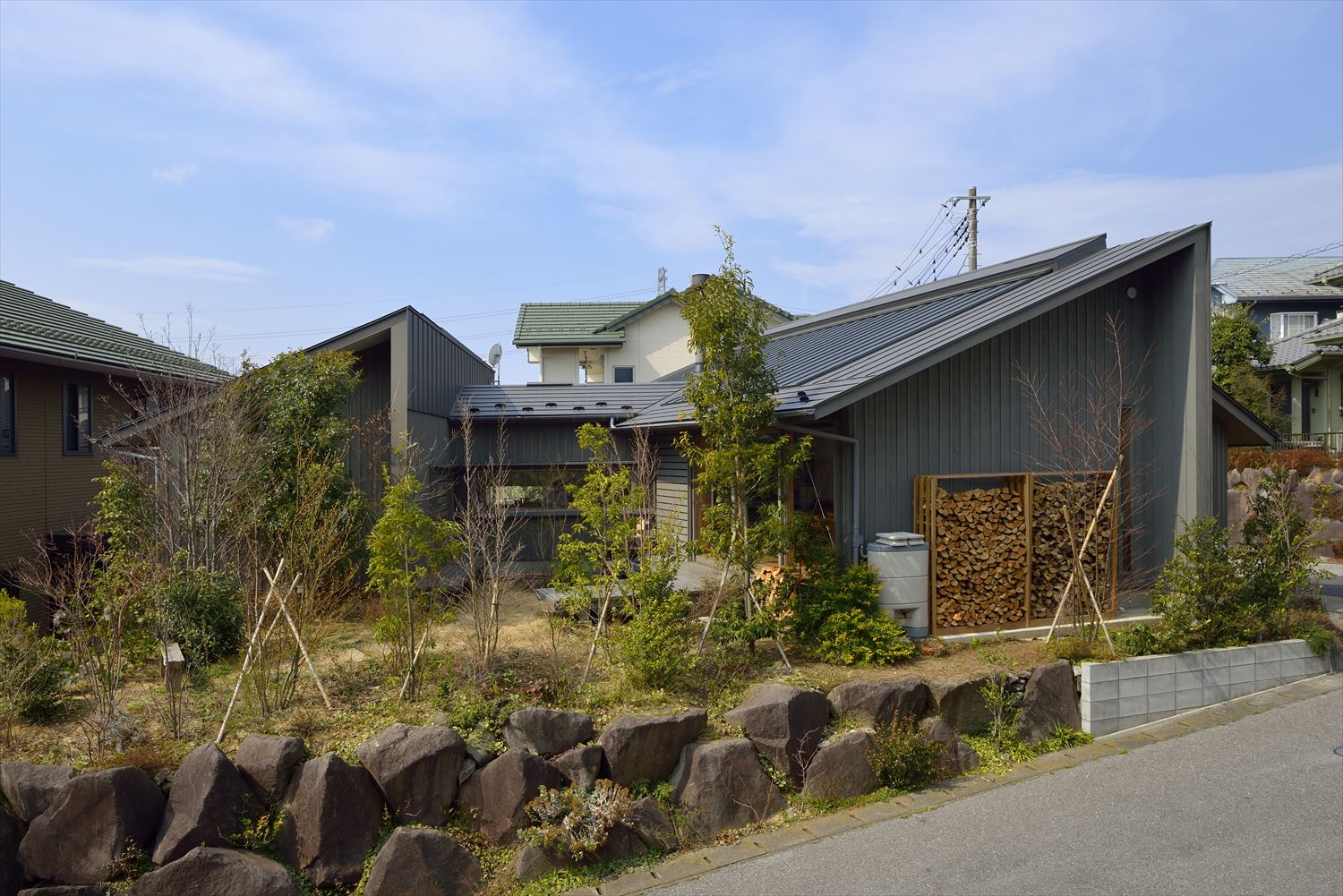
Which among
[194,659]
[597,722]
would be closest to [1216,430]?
[597,722]

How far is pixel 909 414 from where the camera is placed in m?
9.03

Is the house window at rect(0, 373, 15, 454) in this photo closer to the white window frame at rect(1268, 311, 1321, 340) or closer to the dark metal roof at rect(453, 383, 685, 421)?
the dark metal roof at rect(453, 383, 685, 421)

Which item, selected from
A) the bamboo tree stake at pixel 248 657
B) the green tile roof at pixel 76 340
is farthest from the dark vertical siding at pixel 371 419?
the bamboo tree stake at pixel 248 657

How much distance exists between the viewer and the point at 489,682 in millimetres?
6723

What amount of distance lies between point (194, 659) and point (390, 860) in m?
2.94

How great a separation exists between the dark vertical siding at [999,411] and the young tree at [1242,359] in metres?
15.1

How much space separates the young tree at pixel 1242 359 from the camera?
73.3 ft

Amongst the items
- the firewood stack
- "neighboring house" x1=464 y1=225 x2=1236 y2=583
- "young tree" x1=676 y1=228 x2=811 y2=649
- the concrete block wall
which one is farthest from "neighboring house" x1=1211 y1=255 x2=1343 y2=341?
"young tree" x1=676 y1=228 x2=811 y2=649

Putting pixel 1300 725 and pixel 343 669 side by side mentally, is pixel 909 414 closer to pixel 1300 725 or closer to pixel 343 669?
pixel 1300 725

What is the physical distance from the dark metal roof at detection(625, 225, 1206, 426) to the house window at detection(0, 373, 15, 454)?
367 inches

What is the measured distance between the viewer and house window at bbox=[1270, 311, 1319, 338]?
107 ft

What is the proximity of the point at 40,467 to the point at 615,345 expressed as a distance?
1657cm

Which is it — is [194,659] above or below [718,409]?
below

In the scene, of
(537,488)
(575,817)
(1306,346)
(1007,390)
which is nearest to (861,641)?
(575,817)
